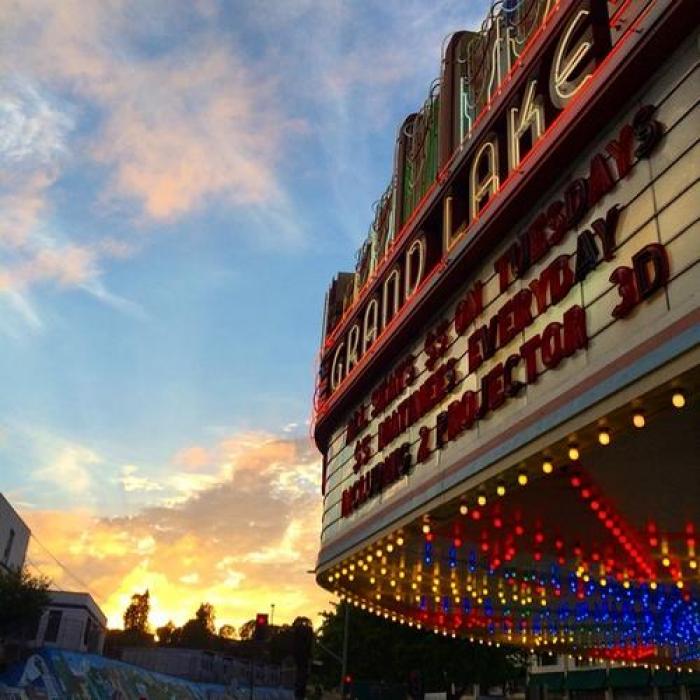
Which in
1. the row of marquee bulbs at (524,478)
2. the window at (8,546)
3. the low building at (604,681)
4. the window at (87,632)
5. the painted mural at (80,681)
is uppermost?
the window at (8,546)

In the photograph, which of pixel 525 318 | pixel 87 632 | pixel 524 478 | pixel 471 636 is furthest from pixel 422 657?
pixel 87 632

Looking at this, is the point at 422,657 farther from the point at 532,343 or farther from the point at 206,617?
the point at 206,617

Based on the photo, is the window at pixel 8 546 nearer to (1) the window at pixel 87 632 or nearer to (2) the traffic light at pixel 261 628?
(1) the window at pixel 87 632

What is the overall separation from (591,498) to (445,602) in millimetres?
8665

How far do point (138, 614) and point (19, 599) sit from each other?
10391cm

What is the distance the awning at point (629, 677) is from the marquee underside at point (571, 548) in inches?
556

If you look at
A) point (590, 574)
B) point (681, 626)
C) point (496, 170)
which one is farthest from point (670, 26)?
point (681, 626)

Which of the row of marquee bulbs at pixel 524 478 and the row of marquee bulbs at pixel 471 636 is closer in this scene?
the row of marquee bulbs at pixel 524 478

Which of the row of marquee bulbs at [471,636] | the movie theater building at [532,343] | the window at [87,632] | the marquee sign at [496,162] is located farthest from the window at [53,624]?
the marquee sign at [496,162]

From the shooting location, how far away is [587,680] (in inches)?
1670

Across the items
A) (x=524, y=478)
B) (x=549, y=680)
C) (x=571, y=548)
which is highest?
(x=571, y=548)

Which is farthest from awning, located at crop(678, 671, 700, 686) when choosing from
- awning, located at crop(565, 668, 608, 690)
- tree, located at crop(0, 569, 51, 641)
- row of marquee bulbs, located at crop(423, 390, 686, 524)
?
tree, located at crop(0, 569, 51, 641)

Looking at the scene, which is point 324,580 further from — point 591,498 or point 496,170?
point 496,170

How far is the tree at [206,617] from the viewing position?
136m
